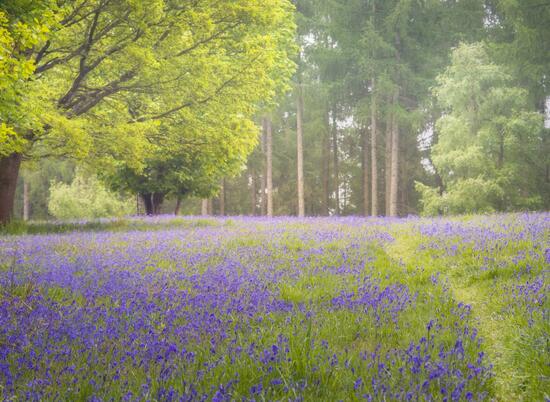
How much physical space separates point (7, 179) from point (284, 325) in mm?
13848

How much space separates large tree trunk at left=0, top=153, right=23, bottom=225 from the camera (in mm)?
14508

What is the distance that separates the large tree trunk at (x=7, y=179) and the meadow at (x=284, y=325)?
7172 millimetres

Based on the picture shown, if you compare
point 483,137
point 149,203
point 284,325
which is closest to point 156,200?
point 149,203

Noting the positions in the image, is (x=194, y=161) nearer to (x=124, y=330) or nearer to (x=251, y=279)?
(x=251, y=279)

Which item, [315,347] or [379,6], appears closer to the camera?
[315,347]

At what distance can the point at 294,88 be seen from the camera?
98.5ft

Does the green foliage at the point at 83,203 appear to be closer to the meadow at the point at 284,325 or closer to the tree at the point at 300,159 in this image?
the tree at the point at 300,159

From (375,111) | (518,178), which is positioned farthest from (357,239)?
(375,111)

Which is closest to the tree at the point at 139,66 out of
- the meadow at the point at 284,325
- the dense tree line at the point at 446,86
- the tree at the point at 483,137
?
the meadow at the point at 284,325

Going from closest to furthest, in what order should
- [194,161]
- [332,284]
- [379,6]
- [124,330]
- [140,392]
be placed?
[140,392], [124,330], [332,284], [194,161], [379,6]

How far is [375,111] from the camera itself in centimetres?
2783

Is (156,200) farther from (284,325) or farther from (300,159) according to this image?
(284,325)

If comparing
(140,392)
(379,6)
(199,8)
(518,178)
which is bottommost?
(140,392)

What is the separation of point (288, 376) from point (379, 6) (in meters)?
28.3
